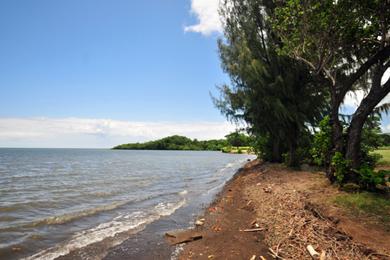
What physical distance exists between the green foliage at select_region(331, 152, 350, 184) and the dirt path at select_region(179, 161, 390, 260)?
54 centimetres

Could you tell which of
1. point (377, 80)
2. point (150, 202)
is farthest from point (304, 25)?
point (150, 202)

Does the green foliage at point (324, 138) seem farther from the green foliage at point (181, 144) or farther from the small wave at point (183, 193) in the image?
the green foliage at point (181, 144)

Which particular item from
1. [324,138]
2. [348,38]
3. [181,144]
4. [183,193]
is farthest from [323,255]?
[181,144]

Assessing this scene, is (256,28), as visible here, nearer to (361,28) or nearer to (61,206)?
(361,28)

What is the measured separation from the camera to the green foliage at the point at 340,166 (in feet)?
33.7

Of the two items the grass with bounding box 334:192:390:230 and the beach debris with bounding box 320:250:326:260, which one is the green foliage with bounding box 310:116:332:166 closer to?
the grass with bounding box 334:192:390:230

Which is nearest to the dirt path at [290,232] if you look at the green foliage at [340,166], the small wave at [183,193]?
the green foliage at [340,166]

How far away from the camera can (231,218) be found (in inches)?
383

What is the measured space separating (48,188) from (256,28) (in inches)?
701

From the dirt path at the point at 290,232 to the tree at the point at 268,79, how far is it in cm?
913

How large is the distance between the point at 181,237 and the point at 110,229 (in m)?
2.89

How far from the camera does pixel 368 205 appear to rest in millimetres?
8297

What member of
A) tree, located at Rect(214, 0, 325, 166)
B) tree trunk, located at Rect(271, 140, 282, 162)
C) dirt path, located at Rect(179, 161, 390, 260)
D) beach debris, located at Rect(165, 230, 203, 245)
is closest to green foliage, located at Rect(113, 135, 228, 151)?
tree trunk, located at Rect(271, 140, 282, 162)

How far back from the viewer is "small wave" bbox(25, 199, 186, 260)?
753 cm
